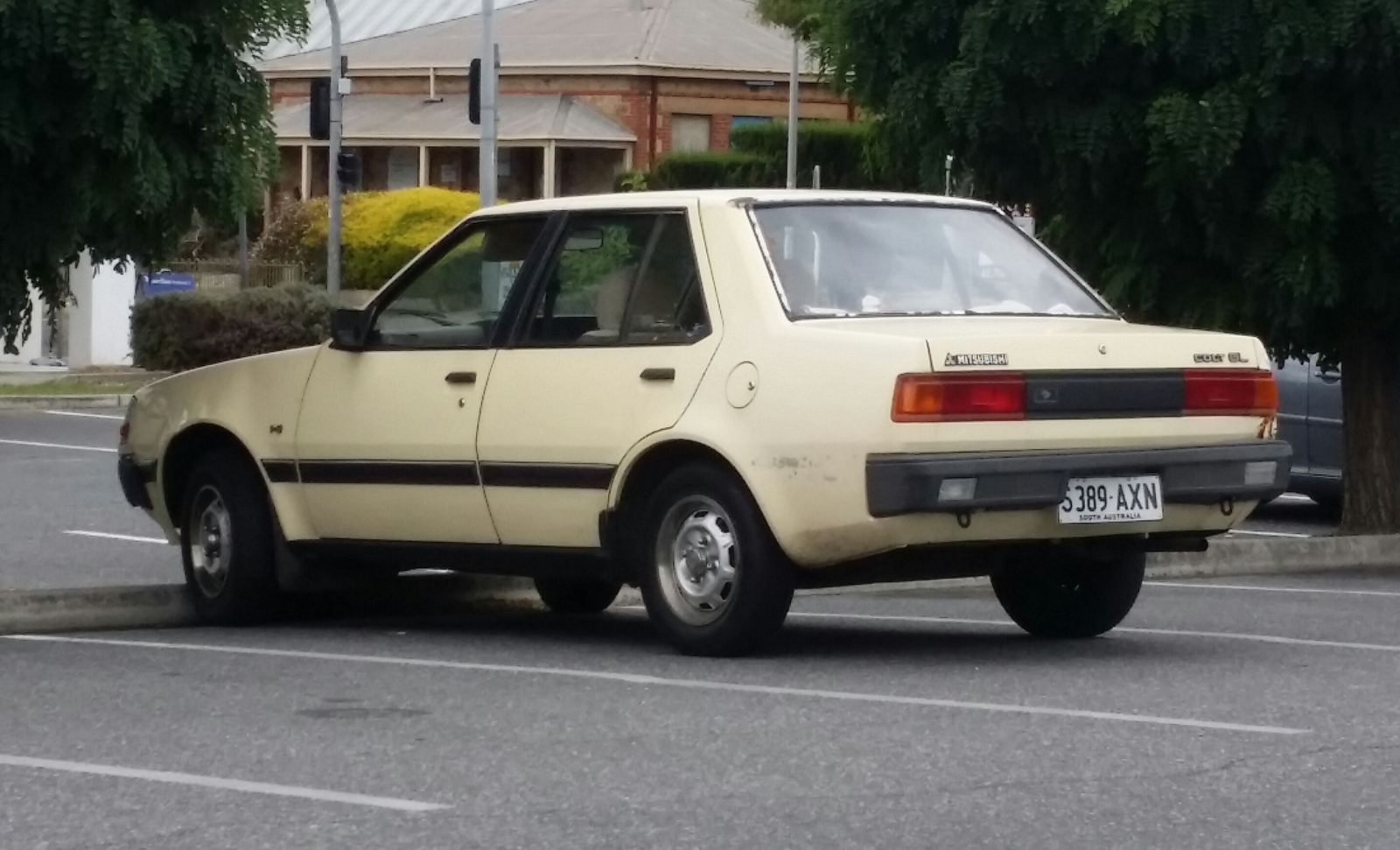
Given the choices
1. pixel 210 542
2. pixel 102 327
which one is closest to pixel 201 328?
pixel 102 327

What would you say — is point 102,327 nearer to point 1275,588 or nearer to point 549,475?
point 1275,588

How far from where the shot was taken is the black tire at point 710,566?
358 inches

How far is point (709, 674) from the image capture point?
9023 mm

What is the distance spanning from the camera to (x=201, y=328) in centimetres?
3647

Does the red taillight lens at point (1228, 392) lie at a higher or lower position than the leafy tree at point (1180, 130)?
lower

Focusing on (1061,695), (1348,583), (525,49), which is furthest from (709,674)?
(525,49)

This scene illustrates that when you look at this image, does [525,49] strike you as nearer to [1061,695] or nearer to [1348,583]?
[1348,583]

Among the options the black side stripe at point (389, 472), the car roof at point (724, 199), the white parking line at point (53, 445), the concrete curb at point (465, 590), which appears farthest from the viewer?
the white parking line at point (53, 445)

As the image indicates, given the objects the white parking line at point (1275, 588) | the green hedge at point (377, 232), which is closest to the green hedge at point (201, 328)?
the green hedge at point (377, 232)

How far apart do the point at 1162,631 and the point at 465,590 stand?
117 inches

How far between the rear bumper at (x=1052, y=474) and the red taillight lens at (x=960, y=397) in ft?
0.41

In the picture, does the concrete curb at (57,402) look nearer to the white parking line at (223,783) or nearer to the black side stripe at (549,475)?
the black side stripe at (549,475)

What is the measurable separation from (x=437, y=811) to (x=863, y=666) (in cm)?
308

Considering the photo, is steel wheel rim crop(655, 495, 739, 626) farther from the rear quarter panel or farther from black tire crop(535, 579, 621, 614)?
black tire crop(535, 579, 621, 614)
